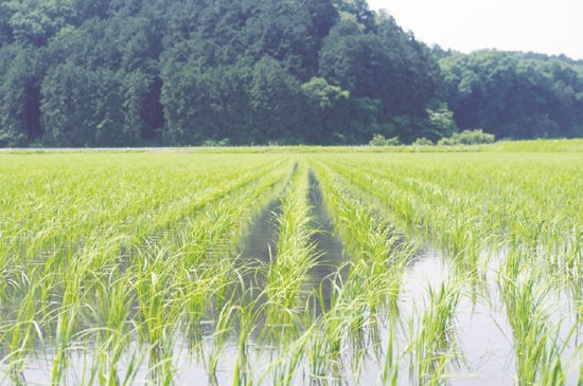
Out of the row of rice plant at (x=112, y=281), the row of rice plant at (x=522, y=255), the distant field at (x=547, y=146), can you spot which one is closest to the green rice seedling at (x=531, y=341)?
the row of rice plant at (x=522, y=255)

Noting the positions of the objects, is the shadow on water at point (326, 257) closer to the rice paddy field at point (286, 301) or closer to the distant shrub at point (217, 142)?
the rice paddy field at point (286, 301)

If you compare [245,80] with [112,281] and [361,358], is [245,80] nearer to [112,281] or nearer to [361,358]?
[112,281]

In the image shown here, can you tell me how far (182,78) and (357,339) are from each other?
73.1 m

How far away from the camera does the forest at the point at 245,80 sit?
71.2 meters

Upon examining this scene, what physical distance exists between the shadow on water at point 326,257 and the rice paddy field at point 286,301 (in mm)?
34

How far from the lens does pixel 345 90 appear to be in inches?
3150

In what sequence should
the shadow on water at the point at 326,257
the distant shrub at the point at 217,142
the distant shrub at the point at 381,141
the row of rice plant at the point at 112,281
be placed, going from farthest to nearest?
the distant shrub at the point at 381,141 → the distant shrub at the point at 217,142 → the shadow on water at the point at 326,257 → the row of rice plant at the point at 112,281

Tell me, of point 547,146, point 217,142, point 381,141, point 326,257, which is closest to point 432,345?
point 326,257

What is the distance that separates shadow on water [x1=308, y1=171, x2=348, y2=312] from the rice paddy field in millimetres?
34

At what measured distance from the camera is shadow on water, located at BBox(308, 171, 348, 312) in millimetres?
5279

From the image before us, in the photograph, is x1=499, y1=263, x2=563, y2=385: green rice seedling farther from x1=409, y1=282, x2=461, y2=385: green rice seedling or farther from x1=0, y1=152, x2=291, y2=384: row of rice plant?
x1=0, y1=152, x2=291, y2=384: row of rice plant

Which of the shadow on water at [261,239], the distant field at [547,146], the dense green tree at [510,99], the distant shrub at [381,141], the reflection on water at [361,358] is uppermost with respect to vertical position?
the dense green tree at [510,99]

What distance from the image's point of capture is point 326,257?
667 centimetres

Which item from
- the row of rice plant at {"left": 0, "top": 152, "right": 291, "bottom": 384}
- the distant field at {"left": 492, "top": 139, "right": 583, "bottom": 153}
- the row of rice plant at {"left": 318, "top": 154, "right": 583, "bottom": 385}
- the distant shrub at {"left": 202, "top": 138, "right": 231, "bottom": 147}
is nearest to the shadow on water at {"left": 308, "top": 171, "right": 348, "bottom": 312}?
the row of rice plant at {"left": 0, "top": 152, "right": 291, "bottom": 384}
